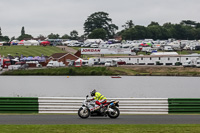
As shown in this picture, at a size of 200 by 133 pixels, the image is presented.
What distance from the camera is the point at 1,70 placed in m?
98.6

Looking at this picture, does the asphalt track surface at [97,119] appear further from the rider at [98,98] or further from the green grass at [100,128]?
the green grass at [100,128]

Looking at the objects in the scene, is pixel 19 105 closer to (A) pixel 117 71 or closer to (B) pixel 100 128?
(B) pixel 100 128

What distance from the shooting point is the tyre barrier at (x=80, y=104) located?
80.4 feet

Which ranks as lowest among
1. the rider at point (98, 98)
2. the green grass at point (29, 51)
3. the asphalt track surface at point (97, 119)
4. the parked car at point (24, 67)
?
the asphalt track surface at point (97, 119)

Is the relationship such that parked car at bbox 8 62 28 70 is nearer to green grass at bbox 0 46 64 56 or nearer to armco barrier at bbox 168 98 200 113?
green grass at bbox 0 46 64 56

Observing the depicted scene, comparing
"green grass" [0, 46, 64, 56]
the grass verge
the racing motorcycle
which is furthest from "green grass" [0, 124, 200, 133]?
"green grass" [0, 46, 64, 56]

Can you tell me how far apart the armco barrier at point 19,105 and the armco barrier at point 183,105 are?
8.01m

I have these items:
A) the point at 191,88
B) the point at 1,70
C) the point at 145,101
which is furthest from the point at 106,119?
the point at 1,70

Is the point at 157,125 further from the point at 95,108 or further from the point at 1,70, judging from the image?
the point at 1,70

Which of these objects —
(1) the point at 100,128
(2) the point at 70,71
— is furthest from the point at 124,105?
(2) the point at 70,71

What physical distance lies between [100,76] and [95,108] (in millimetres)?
69079

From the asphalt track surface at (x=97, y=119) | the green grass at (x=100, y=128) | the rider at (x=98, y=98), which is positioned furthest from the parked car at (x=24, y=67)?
the green grass at (x=100, y=128)

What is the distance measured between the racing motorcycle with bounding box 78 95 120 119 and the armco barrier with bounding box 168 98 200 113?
4014 mm

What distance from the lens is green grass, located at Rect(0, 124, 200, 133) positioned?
1816cm
